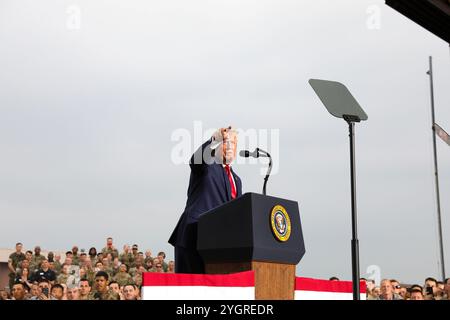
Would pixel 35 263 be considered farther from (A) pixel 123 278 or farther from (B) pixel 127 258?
(A) pixel 123 278

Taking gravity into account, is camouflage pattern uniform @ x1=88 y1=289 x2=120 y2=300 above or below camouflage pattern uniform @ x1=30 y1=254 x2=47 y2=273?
below

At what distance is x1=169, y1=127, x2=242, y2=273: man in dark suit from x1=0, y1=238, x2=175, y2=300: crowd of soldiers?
7.22 feet

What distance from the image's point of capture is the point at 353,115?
2873 millimetres

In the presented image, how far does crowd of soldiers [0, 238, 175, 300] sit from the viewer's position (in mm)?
5914

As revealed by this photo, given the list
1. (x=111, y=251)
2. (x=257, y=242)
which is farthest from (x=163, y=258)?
(x=257, y=242)

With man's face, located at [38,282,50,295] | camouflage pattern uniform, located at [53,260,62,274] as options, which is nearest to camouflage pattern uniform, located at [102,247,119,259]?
camouflage pattern uniform, located at [53,260,62,274]

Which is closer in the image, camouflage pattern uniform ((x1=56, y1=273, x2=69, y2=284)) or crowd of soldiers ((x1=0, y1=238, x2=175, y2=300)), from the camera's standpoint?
crowd of soldiers ((x1=0, y1=238, x2=175, y2=300))

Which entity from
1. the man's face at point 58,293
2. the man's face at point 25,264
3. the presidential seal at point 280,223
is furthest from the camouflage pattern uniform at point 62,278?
the presidential seal at point 280,223

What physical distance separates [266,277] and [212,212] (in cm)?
48

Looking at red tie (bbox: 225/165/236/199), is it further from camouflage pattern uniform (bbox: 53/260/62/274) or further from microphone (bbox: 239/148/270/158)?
camouflage pattern uniform (bbox: 53/260/62/274)

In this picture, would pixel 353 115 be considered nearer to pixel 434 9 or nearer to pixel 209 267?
pixel 209 267

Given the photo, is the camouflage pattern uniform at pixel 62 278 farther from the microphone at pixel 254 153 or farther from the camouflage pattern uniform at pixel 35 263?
the microphone at pixel 254 153

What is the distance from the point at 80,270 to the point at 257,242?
4883 mm
